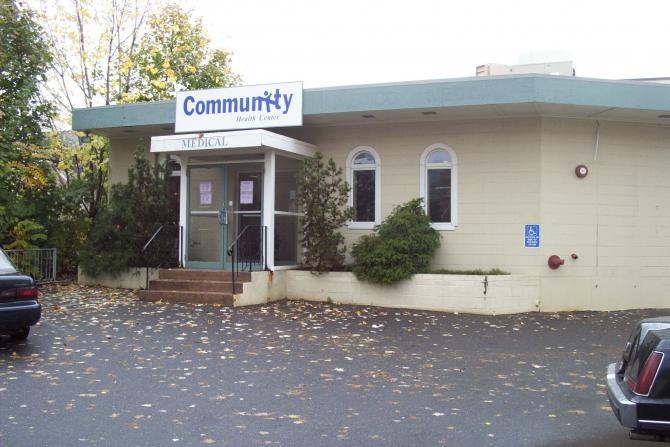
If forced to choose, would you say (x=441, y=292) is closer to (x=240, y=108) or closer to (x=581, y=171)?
(x=581, y=171)

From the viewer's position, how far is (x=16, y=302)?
26.7 feet

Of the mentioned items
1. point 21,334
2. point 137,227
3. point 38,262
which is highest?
point 137,227

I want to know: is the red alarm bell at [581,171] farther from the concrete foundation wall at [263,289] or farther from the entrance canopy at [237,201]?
the concrete foundation wall at [263,289]

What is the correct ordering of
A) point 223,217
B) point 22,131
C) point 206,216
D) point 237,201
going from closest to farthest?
point 223,217 → point 237,201 → point 206,216 → point 22,131

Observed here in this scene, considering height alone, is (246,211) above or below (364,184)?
below

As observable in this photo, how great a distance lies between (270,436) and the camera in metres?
5.06

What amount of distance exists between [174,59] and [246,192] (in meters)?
13.4

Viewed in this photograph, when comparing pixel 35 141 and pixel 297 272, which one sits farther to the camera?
pixel 35 141

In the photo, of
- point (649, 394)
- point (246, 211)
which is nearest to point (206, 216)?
point (246, 211)

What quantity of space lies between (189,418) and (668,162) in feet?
38.2

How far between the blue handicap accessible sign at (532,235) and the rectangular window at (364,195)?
3379mm

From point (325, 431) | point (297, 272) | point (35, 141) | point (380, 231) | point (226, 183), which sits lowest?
point (325, 431)

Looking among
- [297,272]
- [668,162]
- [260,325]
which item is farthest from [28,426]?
[668,162]

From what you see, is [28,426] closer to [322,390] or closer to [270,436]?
[270,436]
